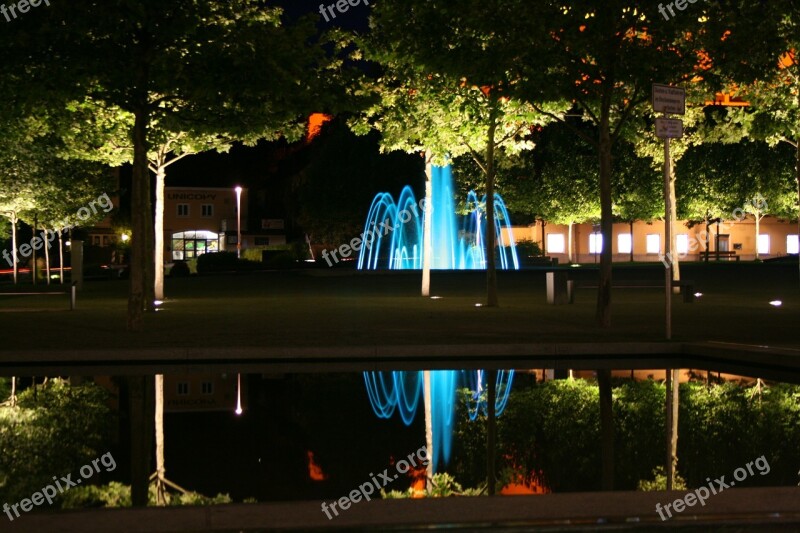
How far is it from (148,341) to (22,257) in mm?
67149

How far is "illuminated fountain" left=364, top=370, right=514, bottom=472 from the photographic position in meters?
9.73

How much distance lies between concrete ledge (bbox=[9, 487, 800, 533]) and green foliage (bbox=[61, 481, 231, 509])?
0.80 meters

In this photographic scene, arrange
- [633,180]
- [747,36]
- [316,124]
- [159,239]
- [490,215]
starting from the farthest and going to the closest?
[316,124]
[633,180]
[159,239]
[490,215]
[747,36]

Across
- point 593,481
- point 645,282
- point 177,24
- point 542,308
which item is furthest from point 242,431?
point 645,282

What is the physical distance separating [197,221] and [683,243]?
143ft

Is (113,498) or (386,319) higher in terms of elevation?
(386,319)

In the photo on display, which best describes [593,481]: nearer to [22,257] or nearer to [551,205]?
[551,205]

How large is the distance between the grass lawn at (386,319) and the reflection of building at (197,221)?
50.9 meters

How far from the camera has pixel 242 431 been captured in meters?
9.88

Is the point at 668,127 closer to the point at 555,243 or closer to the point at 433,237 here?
the point at 433,237

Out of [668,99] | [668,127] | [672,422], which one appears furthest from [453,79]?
[672,422]

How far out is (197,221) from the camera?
87438 mm

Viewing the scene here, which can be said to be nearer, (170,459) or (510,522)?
(510,522)

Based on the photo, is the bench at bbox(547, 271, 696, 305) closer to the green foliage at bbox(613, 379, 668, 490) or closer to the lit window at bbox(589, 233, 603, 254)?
the green foliage at bbox(613, 379, 668, 490)
